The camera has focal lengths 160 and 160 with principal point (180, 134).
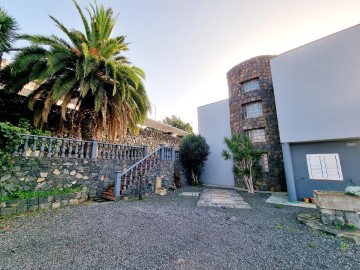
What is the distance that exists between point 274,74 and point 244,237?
363 inches

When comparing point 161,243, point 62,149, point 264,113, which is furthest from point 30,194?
point 264,113

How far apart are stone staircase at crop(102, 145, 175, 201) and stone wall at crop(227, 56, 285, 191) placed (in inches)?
263

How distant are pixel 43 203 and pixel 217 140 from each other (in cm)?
1226

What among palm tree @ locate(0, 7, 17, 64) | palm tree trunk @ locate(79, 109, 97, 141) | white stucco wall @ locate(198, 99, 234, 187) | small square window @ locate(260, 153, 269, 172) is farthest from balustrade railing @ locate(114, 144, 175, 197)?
palm tree @ locate(0, 7, 17, 64)

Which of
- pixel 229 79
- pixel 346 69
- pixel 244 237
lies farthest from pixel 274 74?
pixel 244 237

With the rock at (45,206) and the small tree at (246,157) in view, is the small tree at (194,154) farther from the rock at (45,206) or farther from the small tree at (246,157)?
the rock at (45,206)

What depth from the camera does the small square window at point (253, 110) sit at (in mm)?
11759

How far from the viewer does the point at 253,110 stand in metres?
12.0

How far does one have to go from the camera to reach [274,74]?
9469 millimetres

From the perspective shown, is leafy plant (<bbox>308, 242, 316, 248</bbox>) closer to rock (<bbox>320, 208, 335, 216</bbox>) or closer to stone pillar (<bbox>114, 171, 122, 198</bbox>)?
rock (<bbox>320, 208, 335, 216</bbox>)

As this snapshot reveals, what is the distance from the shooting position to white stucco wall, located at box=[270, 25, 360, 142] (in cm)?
713

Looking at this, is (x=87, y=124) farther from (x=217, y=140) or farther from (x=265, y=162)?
(x=265, y=162)

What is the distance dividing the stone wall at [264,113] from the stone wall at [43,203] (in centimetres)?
1030

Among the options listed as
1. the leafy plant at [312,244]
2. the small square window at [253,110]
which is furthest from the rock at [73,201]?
the small square window at [253,110]
